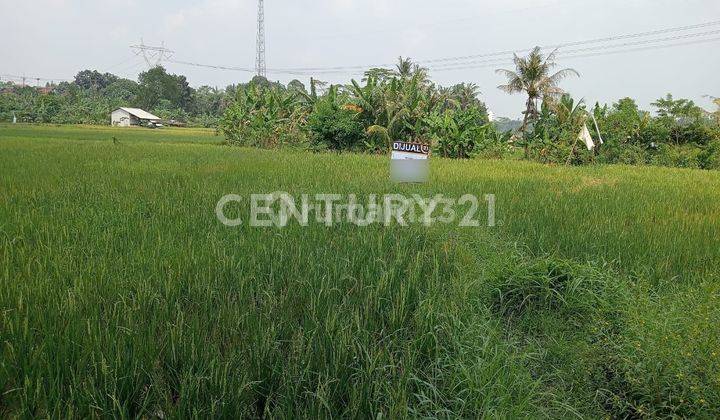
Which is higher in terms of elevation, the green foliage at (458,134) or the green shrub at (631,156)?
the green foliage at (458,134)

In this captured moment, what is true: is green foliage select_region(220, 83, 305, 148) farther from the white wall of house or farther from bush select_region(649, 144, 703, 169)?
the white wall of house

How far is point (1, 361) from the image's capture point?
A: 61.1 inches

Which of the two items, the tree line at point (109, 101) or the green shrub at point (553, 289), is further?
the tree line at point (109, 101)

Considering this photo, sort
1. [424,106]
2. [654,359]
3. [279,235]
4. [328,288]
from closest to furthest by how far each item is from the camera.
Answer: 1. [654,359]
2. [328,288]
3. [279,235]
4. [424,106]

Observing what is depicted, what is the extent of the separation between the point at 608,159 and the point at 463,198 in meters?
11.1

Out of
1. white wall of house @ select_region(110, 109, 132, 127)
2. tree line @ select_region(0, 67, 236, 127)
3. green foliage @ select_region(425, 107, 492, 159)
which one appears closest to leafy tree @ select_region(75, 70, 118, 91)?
tree line @ select_region(0, 67, 236, 127)

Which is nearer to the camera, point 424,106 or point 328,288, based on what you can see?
point 328,288

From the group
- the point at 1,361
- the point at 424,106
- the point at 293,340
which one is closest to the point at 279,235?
the point at 293,340

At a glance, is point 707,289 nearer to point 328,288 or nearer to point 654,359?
point 654,359

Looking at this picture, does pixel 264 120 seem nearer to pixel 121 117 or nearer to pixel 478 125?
pixel 478 125

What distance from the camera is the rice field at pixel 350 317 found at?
60.4 inches

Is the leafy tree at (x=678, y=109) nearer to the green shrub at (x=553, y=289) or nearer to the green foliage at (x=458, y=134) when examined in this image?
the green foliage at (x=458, y=134)

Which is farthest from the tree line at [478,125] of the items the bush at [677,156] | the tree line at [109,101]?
the tree line at [109,101]

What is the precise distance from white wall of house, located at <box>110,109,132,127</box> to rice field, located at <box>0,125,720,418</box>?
42137 millimetres
